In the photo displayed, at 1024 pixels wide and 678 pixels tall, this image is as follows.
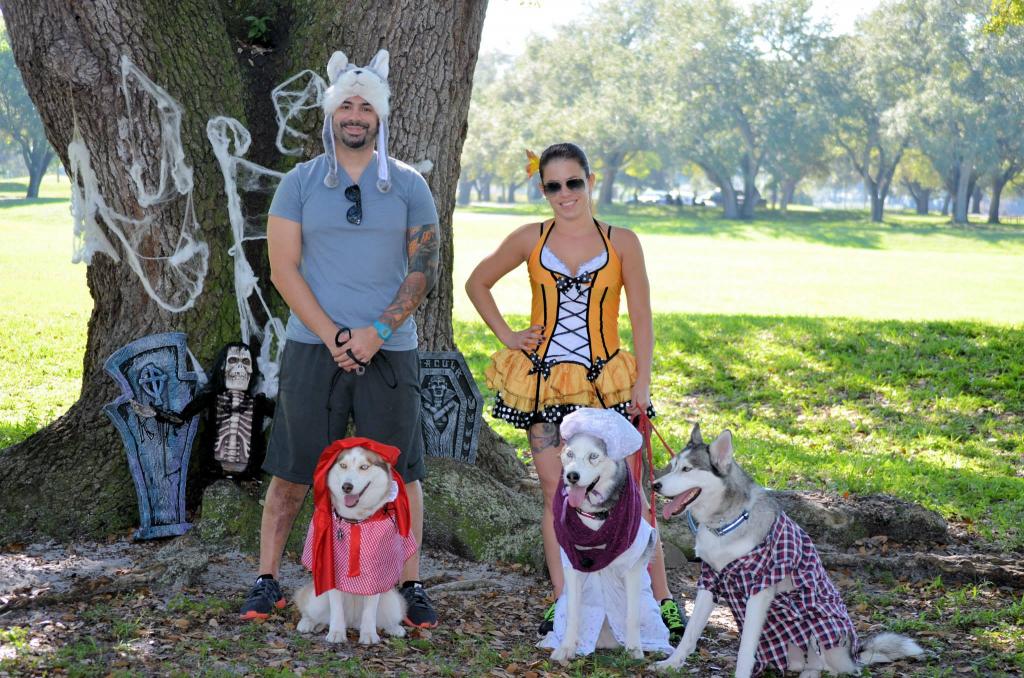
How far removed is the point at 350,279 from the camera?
13.6 feet

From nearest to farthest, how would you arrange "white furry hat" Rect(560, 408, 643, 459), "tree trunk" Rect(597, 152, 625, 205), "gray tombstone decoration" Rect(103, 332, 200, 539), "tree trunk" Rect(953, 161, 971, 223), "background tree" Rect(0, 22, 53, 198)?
"white furry hat" Rect(560, 408, 643, 459)
"gray tombstone decoration" Rect(103, 332, 200, 539)
"background tree" Rect(0, 22, 53, 198)
"tree trunk" Rect(953, 161, 971, 223)
"tree trunk" Rect(597, 152, 625, 205)

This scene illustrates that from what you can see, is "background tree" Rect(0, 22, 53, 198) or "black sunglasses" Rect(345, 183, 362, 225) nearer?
"black sunglasses" Rect(345, 183, 362, 225)

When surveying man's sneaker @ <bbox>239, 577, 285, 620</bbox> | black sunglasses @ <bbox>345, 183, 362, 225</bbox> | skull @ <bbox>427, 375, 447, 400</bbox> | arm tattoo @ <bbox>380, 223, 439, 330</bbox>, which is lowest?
man's sneaker @ <bbox>239, 577, 285, 620</bbox>

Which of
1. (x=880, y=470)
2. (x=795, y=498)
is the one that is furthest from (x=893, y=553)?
(x=880, y=470)

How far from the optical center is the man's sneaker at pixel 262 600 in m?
4.39

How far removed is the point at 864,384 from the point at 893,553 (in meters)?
4.45

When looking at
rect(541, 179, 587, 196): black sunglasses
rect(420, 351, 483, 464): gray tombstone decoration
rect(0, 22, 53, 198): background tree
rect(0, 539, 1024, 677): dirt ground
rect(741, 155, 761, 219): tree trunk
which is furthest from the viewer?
rect(741, 155, 761, 219): tree trunk

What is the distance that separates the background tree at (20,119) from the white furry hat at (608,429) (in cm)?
5567

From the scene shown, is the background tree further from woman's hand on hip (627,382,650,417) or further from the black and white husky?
woman's hand on hip (627,382,650,417)

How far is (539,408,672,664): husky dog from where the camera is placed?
154 inches

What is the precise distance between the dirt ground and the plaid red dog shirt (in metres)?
0.28

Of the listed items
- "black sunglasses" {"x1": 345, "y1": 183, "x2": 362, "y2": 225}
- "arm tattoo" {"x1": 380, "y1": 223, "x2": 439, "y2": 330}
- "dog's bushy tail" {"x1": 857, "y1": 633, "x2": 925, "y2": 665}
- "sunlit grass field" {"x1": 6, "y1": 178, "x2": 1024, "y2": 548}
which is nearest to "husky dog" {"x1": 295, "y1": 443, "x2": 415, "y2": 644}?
"arm tattoo" {"x1": 380, "y1": 223, "x2": 439, "y2": 330}

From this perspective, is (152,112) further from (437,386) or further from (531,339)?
(531,339)

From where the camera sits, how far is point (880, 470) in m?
7.79
